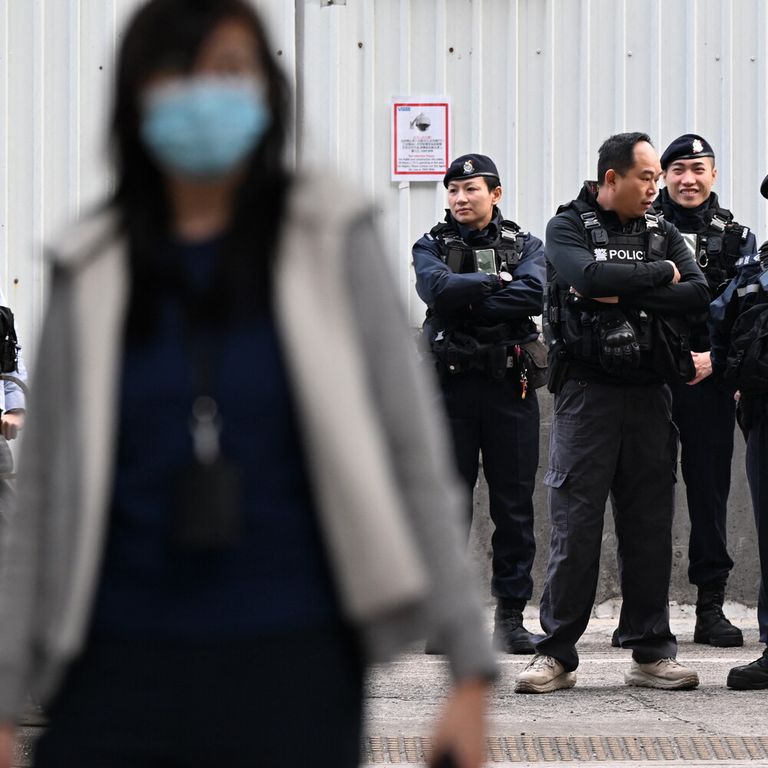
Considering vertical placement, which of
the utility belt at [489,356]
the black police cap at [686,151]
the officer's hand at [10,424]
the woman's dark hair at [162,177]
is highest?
the black police cap at [686,151]

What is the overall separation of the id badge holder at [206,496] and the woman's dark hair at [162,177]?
135 millimetres

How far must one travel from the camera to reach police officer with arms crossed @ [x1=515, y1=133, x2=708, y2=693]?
20.2 feet

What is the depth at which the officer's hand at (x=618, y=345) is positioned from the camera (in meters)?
6.05

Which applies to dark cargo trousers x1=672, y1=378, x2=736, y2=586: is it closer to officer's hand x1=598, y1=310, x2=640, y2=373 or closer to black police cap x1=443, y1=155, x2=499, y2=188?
black police cap x1=443, y1=155, x2=499, y2=188

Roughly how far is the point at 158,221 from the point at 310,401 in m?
0.31

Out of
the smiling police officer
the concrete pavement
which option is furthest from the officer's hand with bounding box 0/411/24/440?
the smiling police officer

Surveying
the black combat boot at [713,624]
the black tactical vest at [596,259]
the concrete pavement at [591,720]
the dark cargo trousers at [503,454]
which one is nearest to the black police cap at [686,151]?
the dark cargo trousers at [503,454]

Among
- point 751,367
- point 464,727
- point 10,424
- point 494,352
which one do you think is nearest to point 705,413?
point 494,352

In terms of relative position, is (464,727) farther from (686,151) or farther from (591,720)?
(686,151)

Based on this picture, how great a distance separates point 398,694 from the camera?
6.31 meters

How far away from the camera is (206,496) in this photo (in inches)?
74.2

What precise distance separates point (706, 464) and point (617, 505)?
6.15 feet

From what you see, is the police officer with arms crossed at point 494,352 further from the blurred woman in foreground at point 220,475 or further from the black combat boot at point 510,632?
the blurred woman in foreground at point 220,475

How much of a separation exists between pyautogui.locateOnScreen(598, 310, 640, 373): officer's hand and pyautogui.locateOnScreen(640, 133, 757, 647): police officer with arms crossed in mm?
1900
